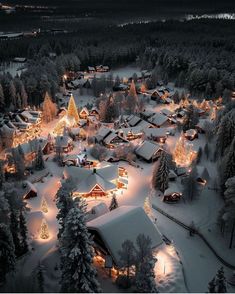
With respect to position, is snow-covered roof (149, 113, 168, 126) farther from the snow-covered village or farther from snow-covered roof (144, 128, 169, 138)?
snow-covered roof (144, 128, 169, 138)

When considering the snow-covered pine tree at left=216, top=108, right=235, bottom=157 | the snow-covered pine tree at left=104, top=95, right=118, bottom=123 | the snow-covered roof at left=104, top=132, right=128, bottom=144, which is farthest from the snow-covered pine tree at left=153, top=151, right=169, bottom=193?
the snow-covered pine tree at left=104, top=95, right=118, bottom=123

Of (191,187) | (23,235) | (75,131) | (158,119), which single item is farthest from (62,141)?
(23,235)

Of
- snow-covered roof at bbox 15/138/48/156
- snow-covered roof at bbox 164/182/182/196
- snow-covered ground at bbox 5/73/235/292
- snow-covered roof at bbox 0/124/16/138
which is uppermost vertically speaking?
→ snow-covered roof at bbox 0/124/16/138

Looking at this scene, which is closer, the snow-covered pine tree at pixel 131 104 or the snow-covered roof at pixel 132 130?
the snow-covered roof at pixel 132 130

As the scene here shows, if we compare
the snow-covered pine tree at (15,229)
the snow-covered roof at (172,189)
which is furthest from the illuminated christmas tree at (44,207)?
the snow-covered roof at (172,189)

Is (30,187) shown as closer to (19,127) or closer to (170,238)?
(170,238)

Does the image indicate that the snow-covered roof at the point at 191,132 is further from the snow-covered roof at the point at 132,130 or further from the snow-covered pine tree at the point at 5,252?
the snow-covered pine tree at the point at 5,252
